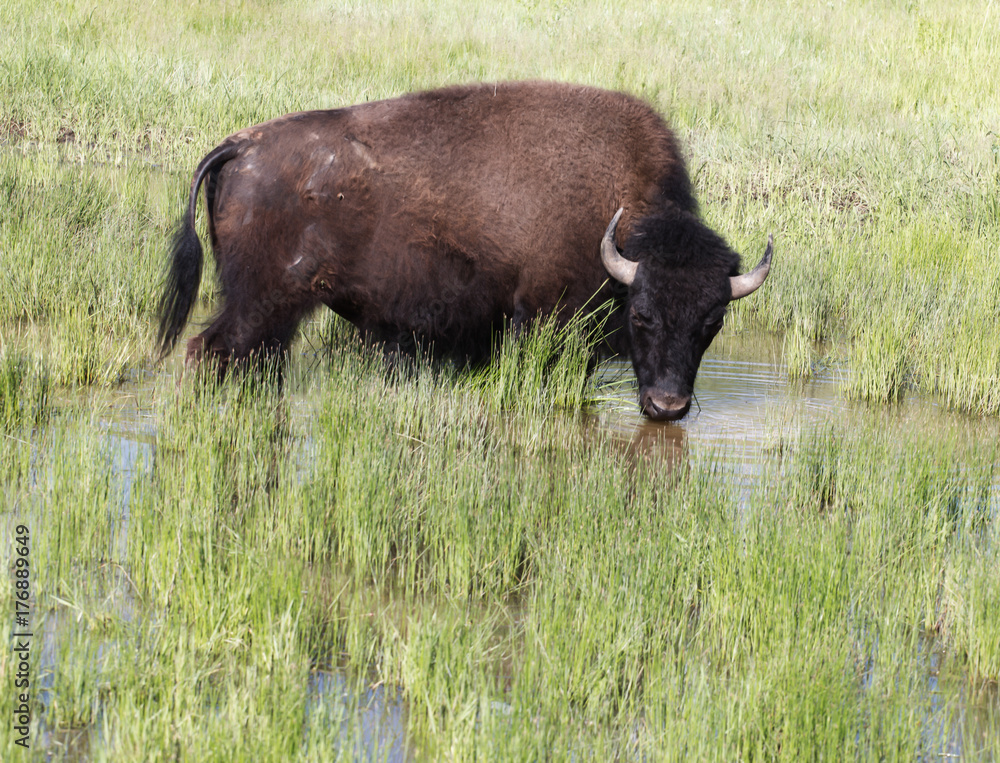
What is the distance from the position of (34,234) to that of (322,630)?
5.23 meters

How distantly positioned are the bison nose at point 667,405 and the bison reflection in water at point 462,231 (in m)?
0.01

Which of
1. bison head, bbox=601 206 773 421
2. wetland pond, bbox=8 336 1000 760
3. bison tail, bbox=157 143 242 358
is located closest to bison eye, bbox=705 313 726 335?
bison head, bbox=601 206 773 421

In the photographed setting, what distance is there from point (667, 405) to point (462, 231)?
1531 mm

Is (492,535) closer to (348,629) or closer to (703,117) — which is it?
(348,629)

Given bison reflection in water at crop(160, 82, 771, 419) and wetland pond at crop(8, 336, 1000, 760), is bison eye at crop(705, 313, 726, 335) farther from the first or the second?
wetland pond at crop(8, 336, 1000, 760)

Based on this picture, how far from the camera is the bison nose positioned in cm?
532

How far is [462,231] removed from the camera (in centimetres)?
572

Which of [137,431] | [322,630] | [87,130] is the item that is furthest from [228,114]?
[322,630]

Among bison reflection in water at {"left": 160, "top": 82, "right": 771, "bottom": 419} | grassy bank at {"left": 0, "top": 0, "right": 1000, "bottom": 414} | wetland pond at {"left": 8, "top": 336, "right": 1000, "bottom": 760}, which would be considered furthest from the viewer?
grassy bank at {"left": 0, "top": 0, "right": 1000, "bottom": 414}

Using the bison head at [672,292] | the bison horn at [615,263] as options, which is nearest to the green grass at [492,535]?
the bison head at [672,292]

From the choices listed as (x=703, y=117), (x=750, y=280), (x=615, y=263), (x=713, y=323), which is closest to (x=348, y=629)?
(x=615, y=263)

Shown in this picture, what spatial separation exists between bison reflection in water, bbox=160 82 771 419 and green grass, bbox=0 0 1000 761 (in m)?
0.36

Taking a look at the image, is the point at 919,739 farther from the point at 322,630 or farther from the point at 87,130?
the point at 87,130

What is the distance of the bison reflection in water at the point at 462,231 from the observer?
5.48 metres
